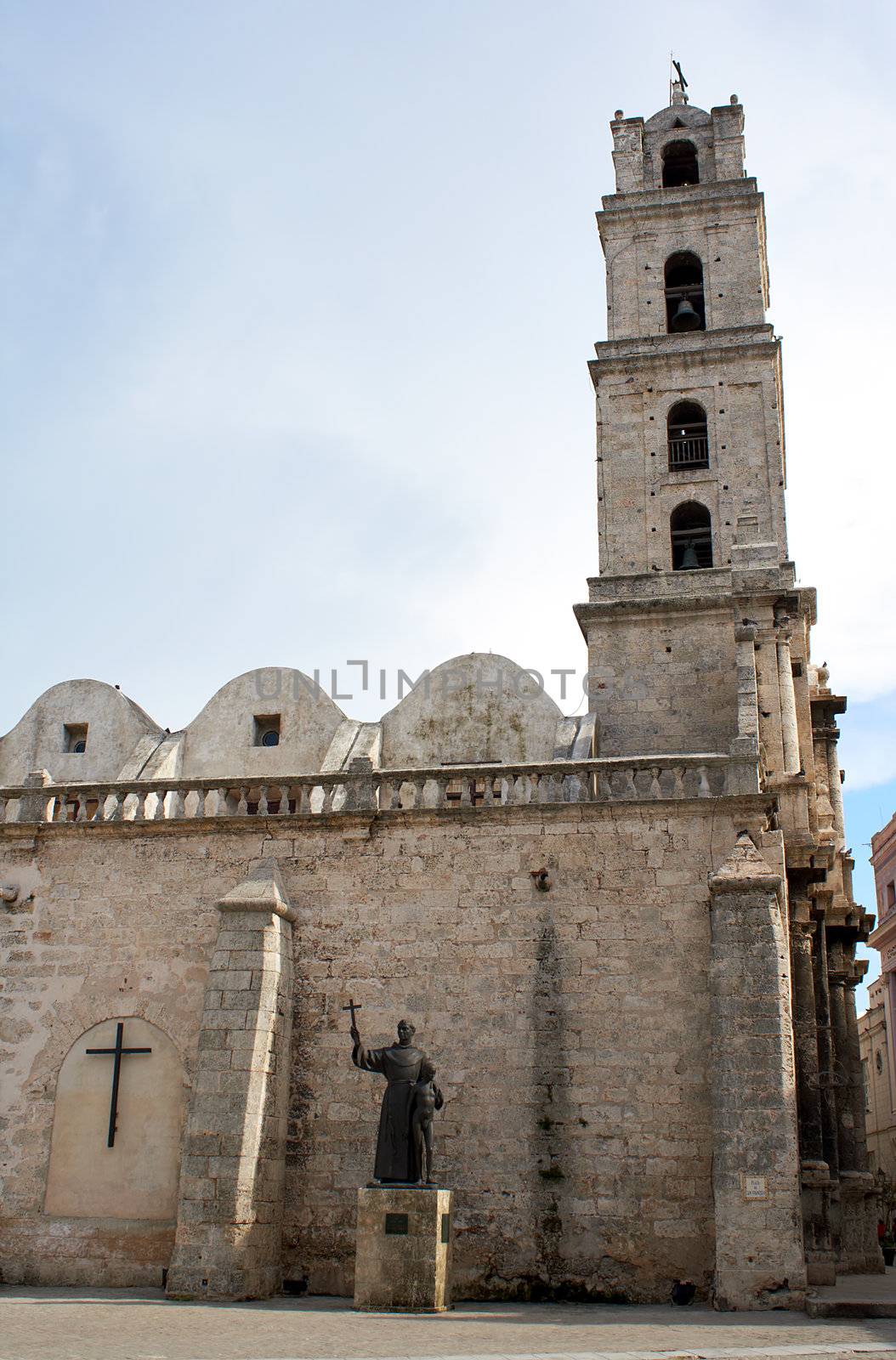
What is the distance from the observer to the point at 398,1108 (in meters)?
11.2

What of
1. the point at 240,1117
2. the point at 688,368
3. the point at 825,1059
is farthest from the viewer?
the point at 688,368

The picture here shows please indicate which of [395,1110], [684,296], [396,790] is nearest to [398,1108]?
[395,1110]

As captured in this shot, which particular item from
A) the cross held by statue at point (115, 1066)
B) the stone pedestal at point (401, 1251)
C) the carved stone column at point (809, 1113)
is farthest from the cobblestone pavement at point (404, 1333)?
the carved stone column at point (809, 1113)

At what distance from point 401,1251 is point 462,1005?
3.06 meters

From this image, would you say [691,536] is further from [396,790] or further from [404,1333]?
[404,1333]

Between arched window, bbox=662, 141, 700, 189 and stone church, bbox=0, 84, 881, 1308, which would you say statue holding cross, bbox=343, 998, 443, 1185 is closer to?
stone church, bbox=0, 84, 881, 1308

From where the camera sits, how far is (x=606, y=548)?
19453 mm

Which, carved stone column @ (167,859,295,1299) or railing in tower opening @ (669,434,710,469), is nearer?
carved stone column @ (167,859,295,1299)

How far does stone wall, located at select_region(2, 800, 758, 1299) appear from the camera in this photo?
12.4 metres

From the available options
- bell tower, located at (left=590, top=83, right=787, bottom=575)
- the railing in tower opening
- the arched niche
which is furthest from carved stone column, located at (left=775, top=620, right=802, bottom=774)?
the arched niche

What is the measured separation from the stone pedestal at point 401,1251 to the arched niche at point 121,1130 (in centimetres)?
343

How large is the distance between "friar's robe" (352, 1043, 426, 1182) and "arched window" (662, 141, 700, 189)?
1709 cm

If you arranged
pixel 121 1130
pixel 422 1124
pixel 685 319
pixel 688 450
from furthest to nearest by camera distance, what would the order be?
pixel 685 319 → pixel 688 450 → pixel 121 1130 → pixel 422 1124

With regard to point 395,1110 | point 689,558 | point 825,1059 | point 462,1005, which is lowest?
point 395,1110
